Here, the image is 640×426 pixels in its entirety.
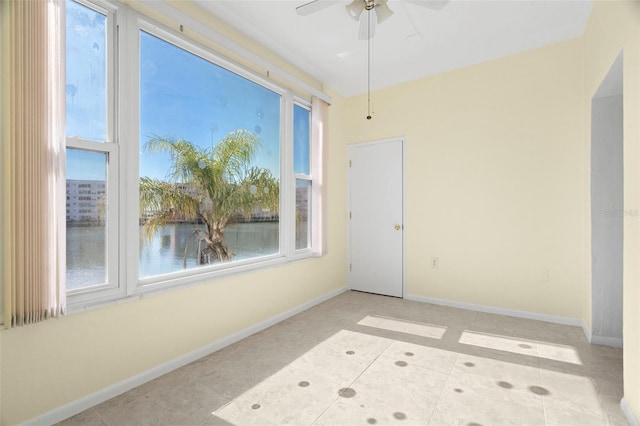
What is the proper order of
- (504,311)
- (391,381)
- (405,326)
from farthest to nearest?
1. (504,311)
2. (405,326)
3. (391,381)

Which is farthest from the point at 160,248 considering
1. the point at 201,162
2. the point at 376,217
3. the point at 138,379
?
the point at 376,217

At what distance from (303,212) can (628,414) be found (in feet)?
10.3

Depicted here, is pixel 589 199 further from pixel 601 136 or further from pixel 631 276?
pixel 631 276

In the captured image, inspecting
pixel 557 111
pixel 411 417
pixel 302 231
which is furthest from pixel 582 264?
pixel 302 231

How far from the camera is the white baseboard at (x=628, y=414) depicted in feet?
5.50

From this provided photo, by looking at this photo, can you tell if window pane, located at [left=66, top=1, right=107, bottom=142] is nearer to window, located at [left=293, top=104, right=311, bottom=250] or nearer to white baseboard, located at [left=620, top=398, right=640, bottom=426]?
window, located at [left=293, top=104, right=311, bottom=250]

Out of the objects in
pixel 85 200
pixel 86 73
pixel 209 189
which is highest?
pixel 86 73

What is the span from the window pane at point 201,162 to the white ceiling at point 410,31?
55 cm

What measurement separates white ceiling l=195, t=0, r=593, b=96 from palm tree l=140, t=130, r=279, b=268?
40.5 inches

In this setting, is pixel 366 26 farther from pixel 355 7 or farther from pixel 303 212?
pixel 303 212

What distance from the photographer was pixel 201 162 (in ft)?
8.82

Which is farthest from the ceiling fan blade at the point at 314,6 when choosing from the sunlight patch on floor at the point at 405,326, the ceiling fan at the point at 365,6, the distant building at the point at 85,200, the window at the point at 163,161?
the sunlight patch on floor at the point at 405,326

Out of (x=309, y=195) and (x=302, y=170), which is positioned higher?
(x=302, y=170)

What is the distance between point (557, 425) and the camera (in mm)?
1733
